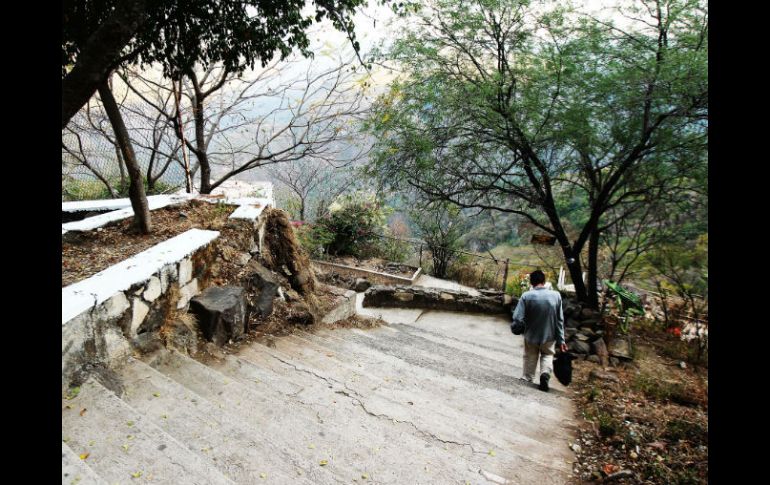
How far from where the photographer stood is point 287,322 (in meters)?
4.21

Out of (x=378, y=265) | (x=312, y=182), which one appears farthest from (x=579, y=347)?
(x=312, y=182)

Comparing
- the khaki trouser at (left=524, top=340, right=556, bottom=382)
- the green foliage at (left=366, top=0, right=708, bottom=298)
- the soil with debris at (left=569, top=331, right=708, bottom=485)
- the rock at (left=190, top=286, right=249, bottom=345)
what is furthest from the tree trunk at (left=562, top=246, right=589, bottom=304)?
the rock at (left=190, top=286, right=249, bottom=345)

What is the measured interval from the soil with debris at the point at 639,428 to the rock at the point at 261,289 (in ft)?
9.27

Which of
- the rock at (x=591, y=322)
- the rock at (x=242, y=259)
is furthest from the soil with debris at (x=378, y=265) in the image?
the rock at (x=242, y=259)

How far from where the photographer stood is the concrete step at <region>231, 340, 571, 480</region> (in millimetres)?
2260

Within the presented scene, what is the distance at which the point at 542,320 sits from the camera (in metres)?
4.39

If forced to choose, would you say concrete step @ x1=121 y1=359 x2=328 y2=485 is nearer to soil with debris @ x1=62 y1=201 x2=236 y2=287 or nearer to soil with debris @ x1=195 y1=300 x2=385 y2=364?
soil with debris @ x1=195 y1=300 x2=385 y2=364

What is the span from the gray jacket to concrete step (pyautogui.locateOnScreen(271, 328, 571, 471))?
99 centimetres

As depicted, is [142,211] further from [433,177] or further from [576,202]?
[576,202]

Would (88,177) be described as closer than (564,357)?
No

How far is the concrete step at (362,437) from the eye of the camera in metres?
→ 1.98

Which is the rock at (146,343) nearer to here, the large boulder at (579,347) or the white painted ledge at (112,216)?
the white painted ledge at (112,216)
